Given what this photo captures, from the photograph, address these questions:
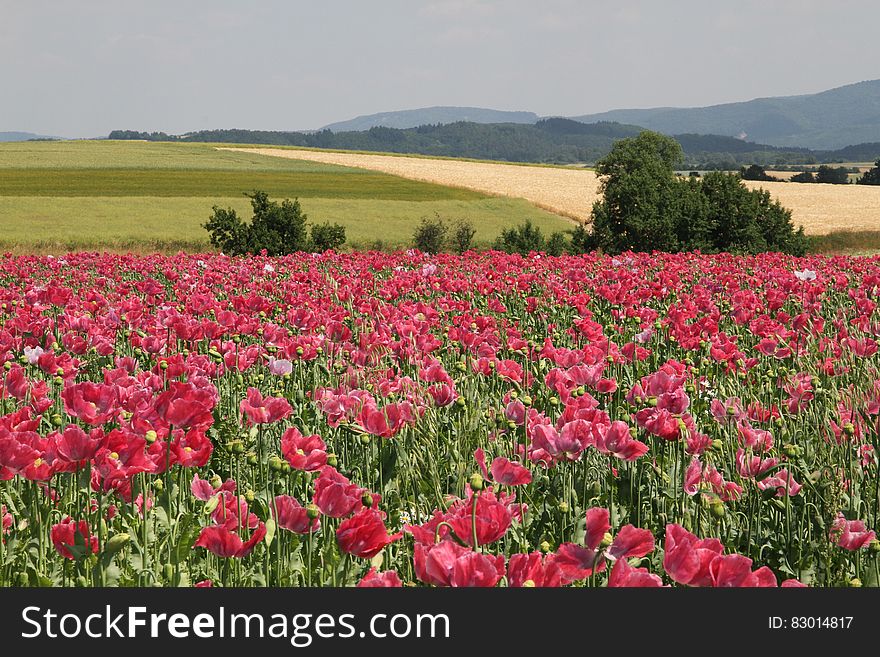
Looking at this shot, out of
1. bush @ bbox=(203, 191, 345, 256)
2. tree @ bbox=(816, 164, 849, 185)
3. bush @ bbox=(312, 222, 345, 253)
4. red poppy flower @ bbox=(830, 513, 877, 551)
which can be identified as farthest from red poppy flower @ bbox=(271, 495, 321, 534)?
tree @ bbox=(816, 164, 849, 185)

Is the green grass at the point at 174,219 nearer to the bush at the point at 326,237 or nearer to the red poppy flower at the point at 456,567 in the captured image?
the bush at the point at 326,237

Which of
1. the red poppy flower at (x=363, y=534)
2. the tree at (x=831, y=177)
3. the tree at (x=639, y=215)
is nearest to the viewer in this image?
the red poppy flower at (x=363, y=534)

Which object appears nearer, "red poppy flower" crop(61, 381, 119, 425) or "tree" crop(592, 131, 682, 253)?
"red poppy flower" crop(61, 381, 119, 425)

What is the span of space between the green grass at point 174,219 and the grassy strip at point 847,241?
15.0m

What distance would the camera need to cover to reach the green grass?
39.7 metres

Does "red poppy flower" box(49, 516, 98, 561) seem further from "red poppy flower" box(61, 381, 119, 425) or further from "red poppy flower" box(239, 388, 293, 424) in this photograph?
"red poppy flower" box(239, 388, 293, 424)

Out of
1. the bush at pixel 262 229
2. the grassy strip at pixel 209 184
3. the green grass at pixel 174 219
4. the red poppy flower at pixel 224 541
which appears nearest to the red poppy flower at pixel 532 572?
the red poppy flower at pixel 224 541

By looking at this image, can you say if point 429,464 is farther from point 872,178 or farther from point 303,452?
point 872,178

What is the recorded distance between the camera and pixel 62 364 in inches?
187

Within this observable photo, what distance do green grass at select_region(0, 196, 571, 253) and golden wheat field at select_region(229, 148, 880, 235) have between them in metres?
6.26

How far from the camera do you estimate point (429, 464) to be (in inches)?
149

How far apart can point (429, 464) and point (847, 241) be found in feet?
160

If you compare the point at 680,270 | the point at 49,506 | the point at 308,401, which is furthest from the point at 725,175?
the point at 49,506

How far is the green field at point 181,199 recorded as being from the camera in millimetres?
42569
